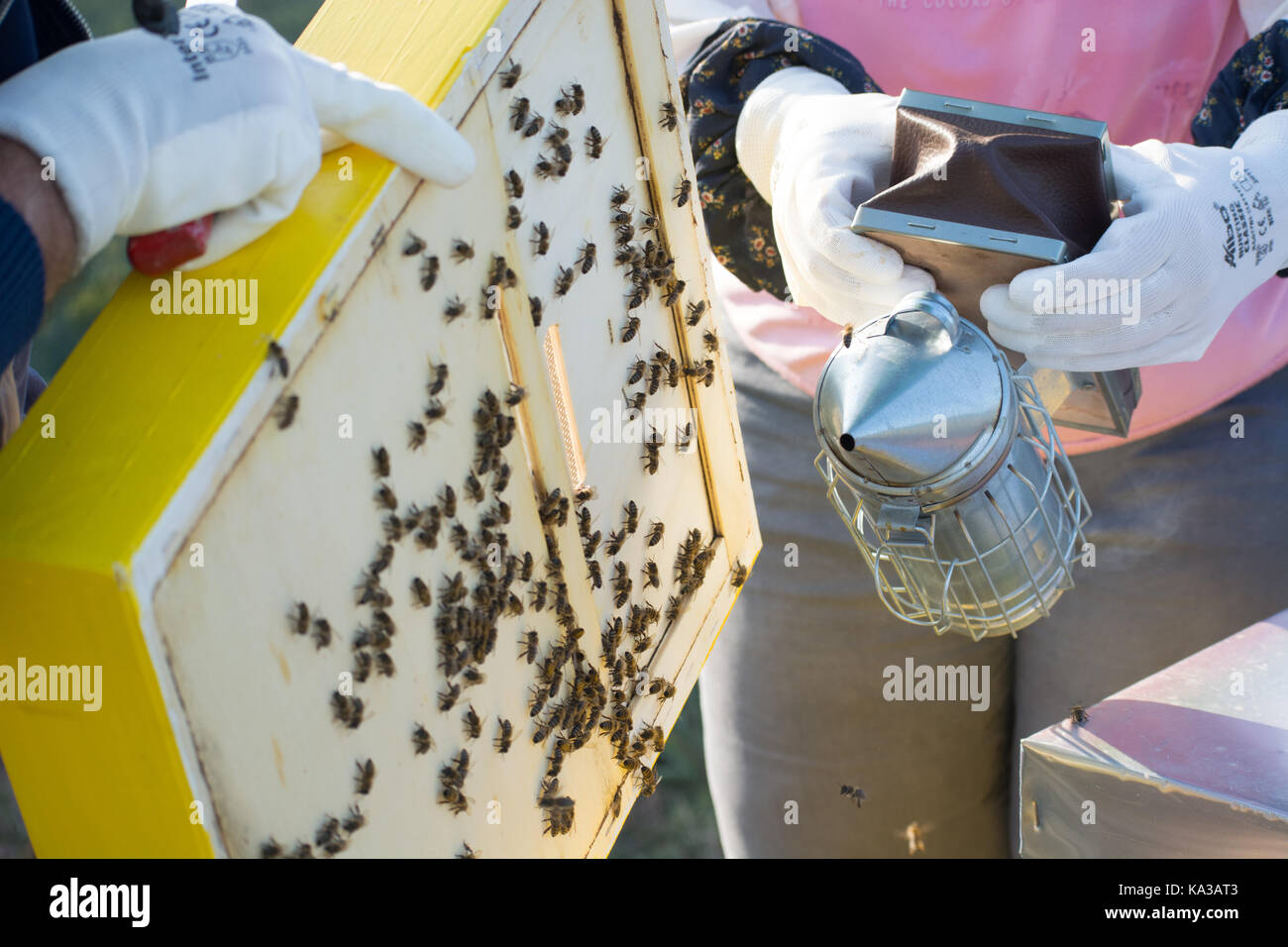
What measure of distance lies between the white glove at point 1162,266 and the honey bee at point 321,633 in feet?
4.27

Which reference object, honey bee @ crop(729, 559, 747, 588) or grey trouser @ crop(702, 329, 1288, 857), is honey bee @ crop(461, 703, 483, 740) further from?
grey trouser @ crop(702, 329, 1288, 857)

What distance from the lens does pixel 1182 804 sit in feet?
6.59

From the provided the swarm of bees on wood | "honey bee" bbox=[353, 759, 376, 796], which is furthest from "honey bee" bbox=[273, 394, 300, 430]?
"honey bee" bbox=[353, 759, 376, 796]

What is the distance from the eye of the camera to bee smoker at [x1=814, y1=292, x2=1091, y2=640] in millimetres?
1882

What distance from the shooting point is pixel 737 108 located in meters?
2.90

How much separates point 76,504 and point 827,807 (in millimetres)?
2583

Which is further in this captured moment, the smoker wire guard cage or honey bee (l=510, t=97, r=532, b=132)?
the smoker wire guard cage

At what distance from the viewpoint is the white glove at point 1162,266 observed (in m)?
2.16

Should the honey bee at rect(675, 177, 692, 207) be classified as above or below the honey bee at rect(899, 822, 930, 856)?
above

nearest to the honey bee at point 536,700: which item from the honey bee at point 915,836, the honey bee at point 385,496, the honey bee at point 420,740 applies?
the honey bee at point 420,740

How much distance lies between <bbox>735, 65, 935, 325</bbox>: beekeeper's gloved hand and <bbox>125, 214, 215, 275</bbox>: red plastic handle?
4.00ft

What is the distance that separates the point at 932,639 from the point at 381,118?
2.22 m

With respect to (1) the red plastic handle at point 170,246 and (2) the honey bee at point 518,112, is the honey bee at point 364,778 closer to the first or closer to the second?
(1) the red plastic handle at point 170,246

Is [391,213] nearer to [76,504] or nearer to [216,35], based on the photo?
[216,35]
